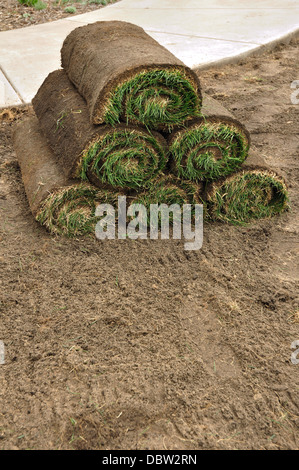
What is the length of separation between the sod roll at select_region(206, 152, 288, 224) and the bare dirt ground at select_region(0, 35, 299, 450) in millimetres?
86

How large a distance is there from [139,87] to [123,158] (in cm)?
45

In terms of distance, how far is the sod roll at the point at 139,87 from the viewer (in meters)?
3.00

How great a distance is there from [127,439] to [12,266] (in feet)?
4.66

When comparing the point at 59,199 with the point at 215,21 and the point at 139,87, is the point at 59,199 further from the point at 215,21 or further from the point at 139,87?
the point at 215,21

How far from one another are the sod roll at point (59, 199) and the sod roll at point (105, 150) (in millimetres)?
86

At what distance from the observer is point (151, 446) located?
215 centimetres

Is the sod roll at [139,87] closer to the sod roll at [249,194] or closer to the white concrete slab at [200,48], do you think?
the sod roll at [249,194]

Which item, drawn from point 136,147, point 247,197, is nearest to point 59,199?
point 136,147

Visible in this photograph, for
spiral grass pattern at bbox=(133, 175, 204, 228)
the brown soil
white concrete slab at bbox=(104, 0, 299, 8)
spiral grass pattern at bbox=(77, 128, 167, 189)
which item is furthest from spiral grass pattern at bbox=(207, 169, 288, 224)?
white concrete slab at bbox=(104, 0, 299, 8)

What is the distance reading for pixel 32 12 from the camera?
808cm

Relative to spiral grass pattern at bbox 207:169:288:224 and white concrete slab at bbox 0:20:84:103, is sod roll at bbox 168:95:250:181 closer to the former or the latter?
spiral grass pattern at bbox 207:169:288:224

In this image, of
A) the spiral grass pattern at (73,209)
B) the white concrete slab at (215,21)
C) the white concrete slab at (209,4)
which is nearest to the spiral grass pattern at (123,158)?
the spiral grass pattern at (73,209)
